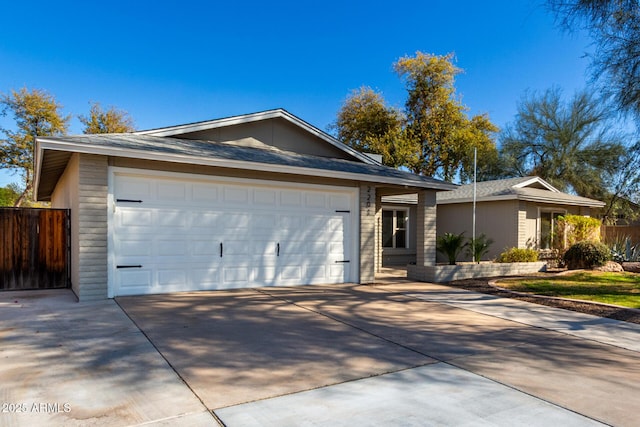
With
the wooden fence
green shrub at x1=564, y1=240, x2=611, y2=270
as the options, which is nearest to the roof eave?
the wooden fence

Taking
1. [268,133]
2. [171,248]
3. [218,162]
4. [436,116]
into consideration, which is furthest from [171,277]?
[436,116]

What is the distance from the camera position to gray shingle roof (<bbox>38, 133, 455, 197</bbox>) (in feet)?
24.1

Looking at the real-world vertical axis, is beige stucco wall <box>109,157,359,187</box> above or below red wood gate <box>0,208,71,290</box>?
above

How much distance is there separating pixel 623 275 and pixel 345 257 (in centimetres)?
878

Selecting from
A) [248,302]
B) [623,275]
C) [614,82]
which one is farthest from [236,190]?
[623,275]

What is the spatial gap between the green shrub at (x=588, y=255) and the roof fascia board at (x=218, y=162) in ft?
19.9

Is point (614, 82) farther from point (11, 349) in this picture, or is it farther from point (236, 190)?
point (11, 349)

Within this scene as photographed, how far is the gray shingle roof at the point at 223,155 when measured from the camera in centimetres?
734

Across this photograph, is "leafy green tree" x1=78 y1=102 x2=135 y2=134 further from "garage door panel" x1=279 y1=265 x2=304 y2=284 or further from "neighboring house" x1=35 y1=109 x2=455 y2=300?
"garage door panel" x1=279 y1=265 x2=304 y2=284

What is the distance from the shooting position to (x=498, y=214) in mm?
16375

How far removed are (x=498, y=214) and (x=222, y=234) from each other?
11900mm

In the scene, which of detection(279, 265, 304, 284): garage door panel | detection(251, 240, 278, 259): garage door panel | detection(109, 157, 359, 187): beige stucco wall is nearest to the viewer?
detection(109, 157, 359, 187): beige stucco wall

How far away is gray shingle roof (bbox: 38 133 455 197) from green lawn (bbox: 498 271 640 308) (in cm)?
339

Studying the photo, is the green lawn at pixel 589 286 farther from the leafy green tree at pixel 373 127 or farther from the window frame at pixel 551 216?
the leafy green tree at pixel 373 127
